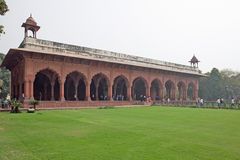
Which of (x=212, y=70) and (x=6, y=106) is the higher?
(x=212, y=70)

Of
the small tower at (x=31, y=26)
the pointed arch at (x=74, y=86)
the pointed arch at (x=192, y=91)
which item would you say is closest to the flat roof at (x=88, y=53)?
the small tower at (x=31, y=26)

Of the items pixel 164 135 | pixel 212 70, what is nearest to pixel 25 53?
pixel 164 135

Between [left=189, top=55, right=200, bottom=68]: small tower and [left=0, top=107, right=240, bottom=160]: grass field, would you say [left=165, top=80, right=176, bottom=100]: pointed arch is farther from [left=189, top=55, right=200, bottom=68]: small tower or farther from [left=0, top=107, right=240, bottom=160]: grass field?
[left=0, top=107, right=240, bottom=160]: grass field

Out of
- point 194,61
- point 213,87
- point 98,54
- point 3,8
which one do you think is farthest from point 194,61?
point 3,8

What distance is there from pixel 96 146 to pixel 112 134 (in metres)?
1.98

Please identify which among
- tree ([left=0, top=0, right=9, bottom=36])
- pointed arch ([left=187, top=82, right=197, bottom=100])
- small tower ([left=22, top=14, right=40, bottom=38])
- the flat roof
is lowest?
pointed arch ([left=187, top=82, right=197, bottom=100])

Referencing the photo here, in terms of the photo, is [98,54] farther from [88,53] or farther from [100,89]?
[100,89]

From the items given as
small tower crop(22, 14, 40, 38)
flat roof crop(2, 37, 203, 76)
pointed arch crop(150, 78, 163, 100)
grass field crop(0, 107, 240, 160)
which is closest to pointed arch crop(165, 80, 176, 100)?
pointed arch crop(150, 78, 163, 100)

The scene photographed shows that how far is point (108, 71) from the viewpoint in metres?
30.7

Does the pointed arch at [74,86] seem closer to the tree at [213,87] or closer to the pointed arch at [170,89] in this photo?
the pointed arch at [170,89]

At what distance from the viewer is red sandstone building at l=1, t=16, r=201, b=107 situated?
81.9 feet

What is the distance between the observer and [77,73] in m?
30.1

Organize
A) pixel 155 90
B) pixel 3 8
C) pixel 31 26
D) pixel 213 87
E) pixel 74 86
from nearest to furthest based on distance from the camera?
1. pixel 3 8
2. pixel 31 26
3. pixel 74 86
4. pixel 155 90
5. pixel 213 87

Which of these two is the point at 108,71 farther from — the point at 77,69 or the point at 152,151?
the point at 152,151
